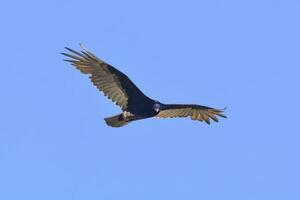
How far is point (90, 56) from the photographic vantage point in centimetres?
3484

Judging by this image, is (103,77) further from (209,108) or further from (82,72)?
(209,108)

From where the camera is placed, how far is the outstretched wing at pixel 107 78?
34.9m

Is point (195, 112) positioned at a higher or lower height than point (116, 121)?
higher

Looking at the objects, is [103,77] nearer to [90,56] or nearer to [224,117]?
[90,56]

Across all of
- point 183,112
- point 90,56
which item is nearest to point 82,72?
point 90,56

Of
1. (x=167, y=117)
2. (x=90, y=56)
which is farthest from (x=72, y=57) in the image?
(x=167, y=117)

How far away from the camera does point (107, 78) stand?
35.4 metres

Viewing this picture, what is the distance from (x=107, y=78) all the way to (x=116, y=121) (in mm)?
1042

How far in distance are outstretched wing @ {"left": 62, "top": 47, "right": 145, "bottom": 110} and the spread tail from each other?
0.32 metres

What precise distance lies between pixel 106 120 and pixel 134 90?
1.00m

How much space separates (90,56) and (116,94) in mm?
1262

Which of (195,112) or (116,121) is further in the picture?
(195,112)

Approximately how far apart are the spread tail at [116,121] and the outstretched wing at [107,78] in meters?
0.32

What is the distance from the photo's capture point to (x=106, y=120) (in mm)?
35250
